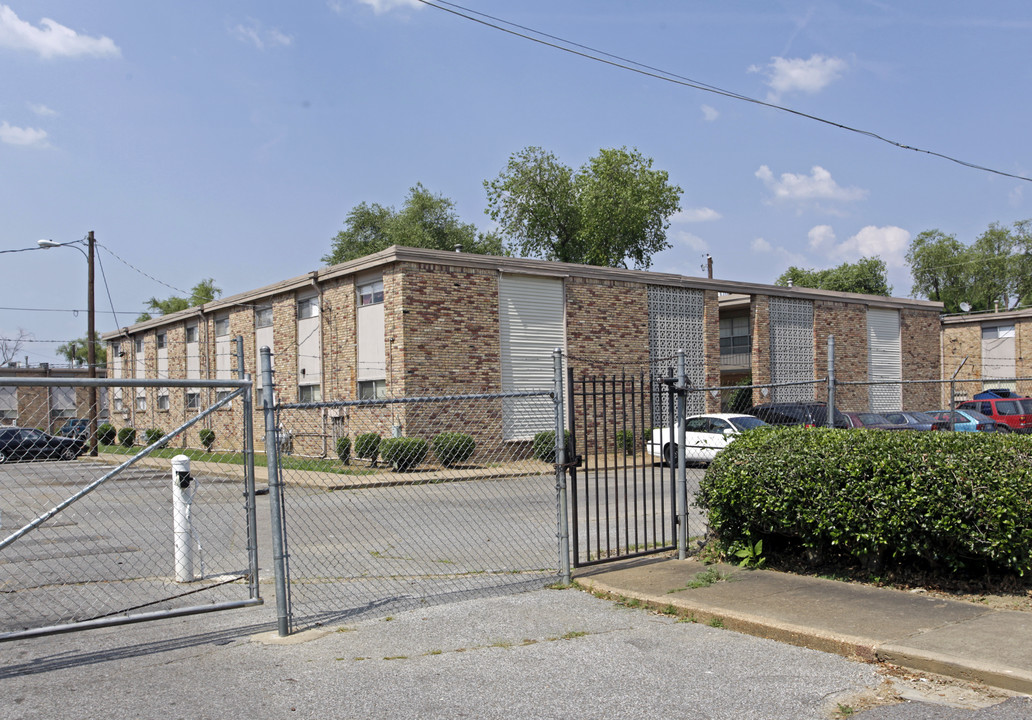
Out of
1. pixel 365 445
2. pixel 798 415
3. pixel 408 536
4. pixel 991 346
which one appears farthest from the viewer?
pixel 991 346

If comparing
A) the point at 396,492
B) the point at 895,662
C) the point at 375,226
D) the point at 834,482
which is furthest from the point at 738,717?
the point at 375,226

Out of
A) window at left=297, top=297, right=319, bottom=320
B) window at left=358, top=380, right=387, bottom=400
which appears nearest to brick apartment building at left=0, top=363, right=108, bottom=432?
window at left=358, top=380, right=387, bottom=400

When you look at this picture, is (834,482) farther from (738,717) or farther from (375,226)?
(375,226)

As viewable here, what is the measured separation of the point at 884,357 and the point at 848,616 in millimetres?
31409

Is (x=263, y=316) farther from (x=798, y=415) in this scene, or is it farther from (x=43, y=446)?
(x=43, y=446)

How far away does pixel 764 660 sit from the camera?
220 inches

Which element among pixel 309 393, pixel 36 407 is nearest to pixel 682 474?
pixel 36 407

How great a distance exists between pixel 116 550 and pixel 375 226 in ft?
172

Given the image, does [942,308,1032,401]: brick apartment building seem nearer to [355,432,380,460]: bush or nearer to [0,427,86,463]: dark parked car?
[355,432,380,460]: bush

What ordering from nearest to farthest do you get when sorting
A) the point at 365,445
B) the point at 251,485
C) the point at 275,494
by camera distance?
the point at 275,494
the point at 251,485
the point at 365,445

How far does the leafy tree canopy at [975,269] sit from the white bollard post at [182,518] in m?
70.4

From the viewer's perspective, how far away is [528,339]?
2502cm

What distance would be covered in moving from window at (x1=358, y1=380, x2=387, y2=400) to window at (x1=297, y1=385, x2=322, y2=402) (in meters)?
2.38

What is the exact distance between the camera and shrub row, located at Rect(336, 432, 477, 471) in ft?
57.8
